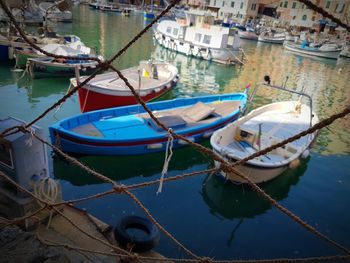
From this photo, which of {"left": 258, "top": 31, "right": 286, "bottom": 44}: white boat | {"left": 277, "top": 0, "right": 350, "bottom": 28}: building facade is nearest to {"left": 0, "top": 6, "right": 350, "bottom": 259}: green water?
{"left": 258, "top": 31, "right": 286, "bottom": 44}: white boat

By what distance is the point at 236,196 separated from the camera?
826cm

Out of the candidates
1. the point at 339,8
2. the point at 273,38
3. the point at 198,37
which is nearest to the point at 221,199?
the point at 198,37

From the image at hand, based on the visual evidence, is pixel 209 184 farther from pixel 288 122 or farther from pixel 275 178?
pixel 288 122

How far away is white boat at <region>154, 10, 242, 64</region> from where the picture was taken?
89.5 feet

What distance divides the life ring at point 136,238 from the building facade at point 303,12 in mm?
63370

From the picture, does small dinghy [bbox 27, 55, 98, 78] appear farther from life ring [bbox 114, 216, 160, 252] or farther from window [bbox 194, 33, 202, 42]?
window [bbox 194, 33, 202, 42]

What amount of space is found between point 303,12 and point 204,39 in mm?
44393

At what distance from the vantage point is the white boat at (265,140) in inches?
309

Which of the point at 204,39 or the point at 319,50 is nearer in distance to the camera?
the point at 204,39

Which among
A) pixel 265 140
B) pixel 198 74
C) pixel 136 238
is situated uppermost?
pixel 136 238

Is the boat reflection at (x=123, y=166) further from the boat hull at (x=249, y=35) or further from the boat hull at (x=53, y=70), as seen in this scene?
the boat hull at (x=249, y=35)

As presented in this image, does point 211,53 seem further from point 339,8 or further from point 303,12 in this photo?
point 339,8

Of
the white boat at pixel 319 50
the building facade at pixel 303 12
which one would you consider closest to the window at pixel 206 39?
the white boat at pixel 319 50

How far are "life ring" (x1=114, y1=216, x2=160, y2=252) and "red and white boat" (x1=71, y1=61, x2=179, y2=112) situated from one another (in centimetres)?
716
